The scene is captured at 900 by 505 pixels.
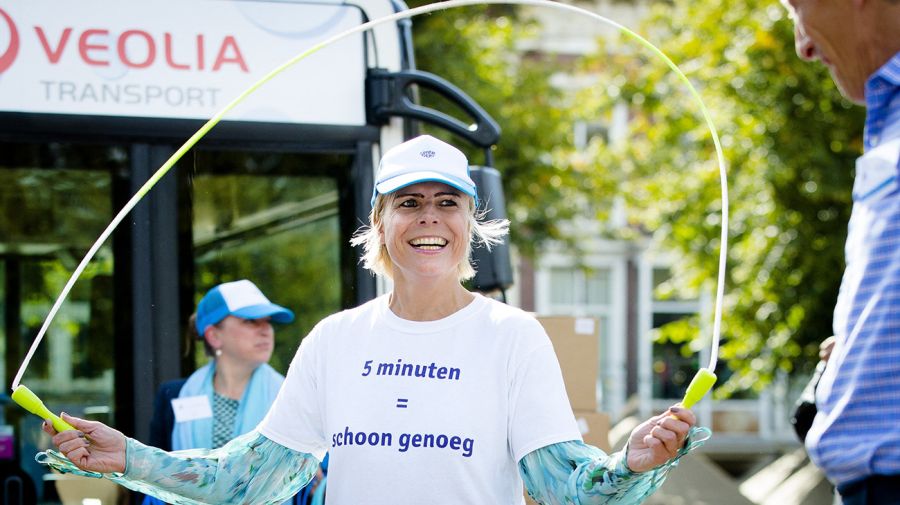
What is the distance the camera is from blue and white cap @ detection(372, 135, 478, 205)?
2523mm

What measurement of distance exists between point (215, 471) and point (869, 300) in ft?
4.88

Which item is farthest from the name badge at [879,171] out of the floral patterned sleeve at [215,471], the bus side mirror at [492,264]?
the bus side mirror at [492,264]

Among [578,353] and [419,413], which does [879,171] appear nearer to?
[419,413]

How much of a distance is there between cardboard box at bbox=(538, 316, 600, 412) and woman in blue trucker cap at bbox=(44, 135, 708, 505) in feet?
7.84

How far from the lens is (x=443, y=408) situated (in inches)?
94.5

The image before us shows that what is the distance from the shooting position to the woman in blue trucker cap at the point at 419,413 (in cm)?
237

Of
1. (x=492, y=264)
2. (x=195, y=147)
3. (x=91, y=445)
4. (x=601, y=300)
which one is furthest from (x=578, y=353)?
(x=601, y=300)

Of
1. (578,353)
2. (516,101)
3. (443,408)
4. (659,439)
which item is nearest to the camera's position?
(659,439)

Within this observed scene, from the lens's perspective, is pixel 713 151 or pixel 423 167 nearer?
pixel 423 167

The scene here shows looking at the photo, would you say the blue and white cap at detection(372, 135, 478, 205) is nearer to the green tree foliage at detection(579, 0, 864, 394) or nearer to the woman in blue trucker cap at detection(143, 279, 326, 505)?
the woman in blue trucker cap at detection(143, 279, 326, 505)

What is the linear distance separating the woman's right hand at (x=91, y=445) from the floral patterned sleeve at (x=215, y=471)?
0.09 ft

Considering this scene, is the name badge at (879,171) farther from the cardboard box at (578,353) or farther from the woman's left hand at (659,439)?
the cardboard box at (578,353)

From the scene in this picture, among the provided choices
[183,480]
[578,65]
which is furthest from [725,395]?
[183,480]

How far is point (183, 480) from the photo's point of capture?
2564 mm
